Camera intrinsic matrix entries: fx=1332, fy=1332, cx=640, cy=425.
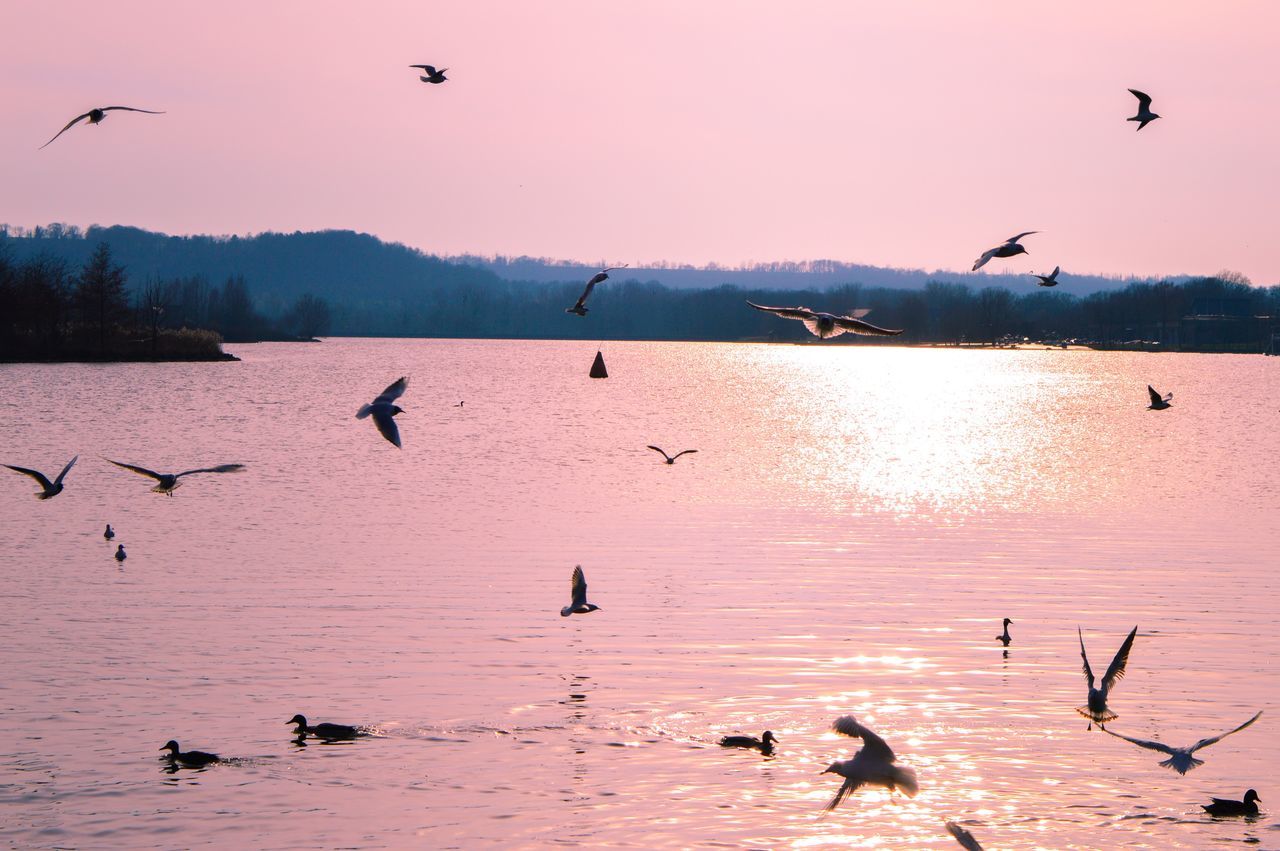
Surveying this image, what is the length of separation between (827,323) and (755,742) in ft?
21.8

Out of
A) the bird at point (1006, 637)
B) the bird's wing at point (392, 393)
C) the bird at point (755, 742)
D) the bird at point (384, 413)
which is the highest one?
the bird's wing at point (392, 393)

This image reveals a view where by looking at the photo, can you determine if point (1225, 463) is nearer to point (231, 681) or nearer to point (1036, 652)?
point (1036, 652)

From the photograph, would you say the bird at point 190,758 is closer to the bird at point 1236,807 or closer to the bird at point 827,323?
the bird at point 827,323

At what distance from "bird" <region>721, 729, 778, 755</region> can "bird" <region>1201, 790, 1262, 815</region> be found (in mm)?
6263

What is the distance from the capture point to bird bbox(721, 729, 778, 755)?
20.6m

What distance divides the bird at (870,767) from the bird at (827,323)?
17.2 ft

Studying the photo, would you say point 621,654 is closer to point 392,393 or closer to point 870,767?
point 392,393

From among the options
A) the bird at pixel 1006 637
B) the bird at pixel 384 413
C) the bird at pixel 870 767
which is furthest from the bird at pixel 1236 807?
the bird at pixel 384 413

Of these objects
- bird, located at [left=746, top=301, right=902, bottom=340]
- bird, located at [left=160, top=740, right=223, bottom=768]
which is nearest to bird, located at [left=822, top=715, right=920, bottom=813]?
bird, located at [left=746, top=301, right=902, bottom=340]

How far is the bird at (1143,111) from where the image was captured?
26839 millimetres

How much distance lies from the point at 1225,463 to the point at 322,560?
54.3 metres

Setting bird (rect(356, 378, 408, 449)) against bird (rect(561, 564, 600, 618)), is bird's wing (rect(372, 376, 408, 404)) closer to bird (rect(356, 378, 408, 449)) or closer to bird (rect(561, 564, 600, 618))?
bird (rect(356, 378, 408, 449))

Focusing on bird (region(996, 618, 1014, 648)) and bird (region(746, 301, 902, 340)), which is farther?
bird (region(996, 618, 1014, 648))

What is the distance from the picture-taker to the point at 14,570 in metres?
34.9
